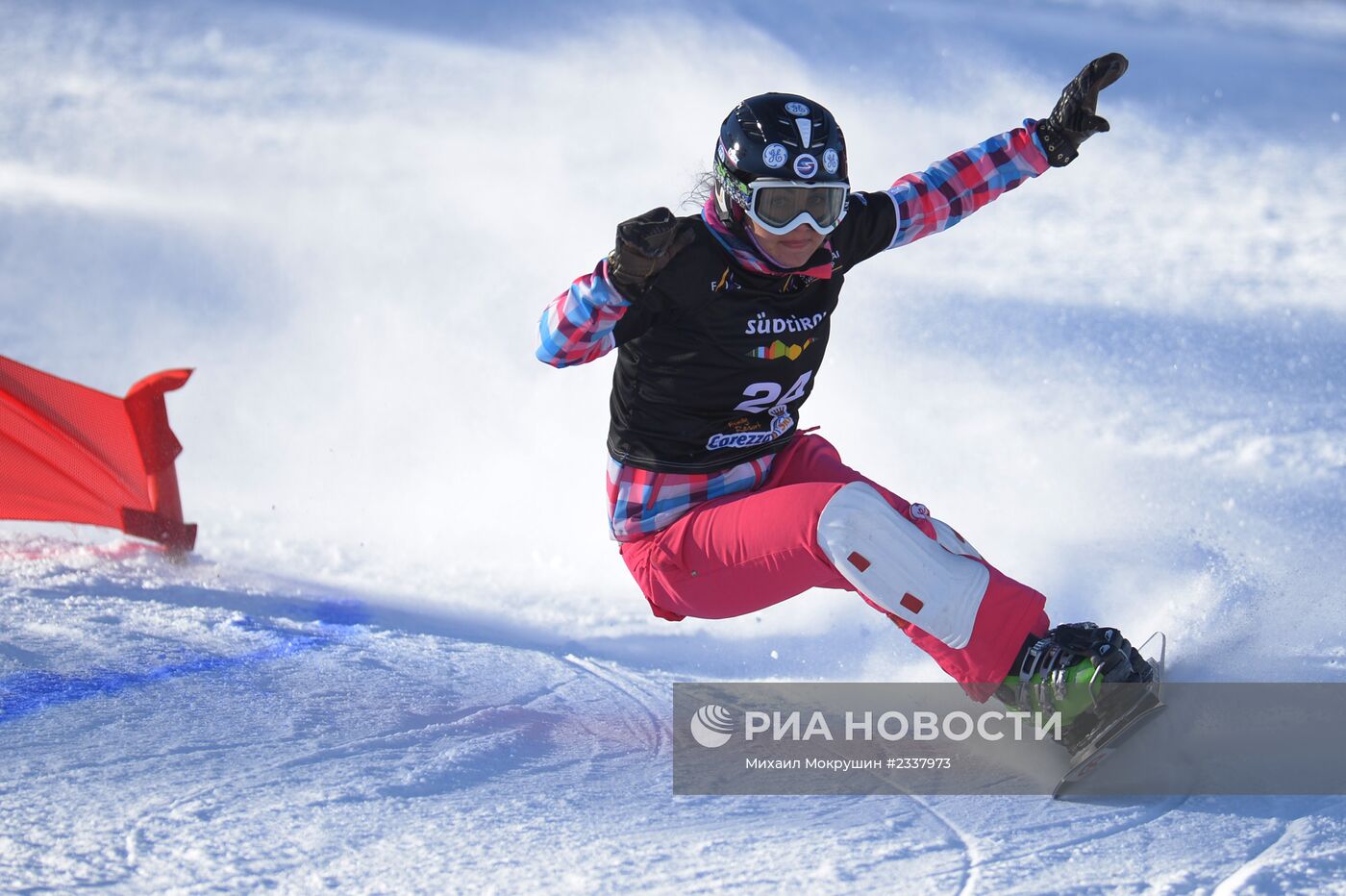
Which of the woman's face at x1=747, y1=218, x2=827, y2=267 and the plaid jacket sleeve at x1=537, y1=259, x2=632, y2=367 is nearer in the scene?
the plaid jacket sleeve at x1=537, y1=259, x2=632, y2=367

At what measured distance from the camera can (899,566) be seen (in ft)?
8.84

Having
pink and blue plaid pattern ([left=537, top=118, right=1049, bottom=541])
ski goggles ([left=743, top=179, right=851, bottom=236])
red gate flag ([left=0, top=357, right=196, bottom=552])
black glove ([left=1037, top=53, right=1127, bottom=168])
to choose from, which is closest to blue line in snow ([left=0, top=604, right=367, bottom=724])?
red gate flag ([left=0, top=357, right=196, bottom=552])

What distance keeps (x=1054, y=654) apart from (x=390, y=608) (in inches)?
114

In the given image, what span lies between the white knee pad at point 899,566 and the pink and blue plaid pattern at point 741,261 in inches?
23.2

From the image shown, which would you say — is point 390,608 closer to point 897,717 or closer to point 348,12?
point 897,717

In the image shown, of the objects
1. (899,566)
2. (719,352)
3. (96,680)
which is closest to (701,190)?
(719,352)

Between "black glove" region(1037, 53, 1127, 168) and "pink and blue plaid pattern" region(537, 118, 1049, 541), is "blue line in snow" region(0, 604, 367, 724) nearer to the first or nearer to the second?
"pink and blue plaid pattern" region(537, 118, 1049, 541)

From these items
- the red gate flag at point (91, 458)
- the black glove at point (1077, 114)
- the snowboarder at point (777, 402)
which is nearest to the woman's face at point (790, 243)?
the snowboarder at point (777, 402)

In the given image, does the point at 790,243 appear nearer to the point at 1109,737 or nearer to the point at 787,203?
the point at 787,203

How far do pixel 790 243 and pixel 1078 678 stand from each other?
1.21 m

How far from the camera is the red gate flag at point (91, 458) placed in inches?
184

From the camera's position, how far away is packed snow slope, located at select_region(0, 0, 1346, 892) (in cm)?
244

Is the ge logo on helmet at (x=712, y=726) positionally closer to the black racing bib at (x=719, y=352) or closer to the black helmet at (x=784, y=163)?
the black racing bib at (x=719, y=352)

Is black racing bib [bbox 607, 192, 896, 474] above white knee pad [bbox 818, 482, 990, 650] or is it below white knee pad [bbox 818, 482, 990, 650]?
above
